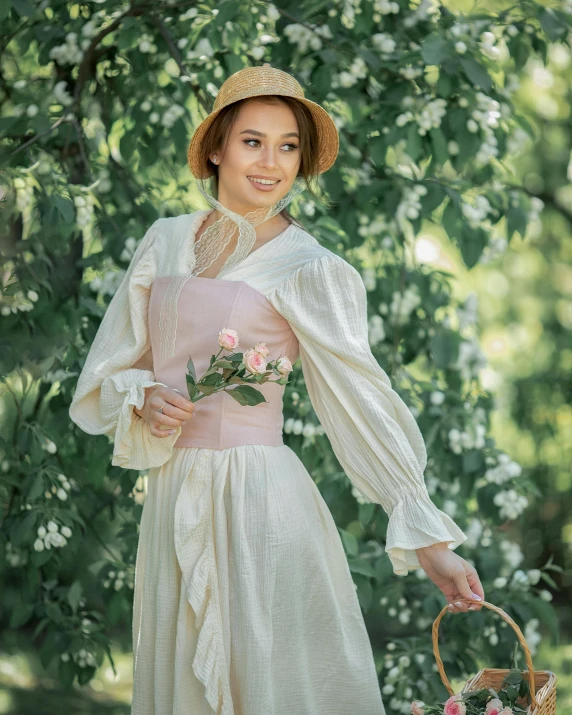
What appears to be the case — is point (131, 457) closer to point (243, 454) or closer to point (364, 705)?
point (243, 454)

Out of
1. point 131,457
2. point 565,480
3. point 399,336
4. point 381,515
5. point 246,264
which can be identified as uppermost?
point 246,264

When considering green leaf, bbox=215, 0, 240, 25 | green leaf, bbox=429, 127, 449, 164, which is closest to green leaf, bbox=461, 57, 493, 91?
green leaf, bbox=429, 127, 449, 164

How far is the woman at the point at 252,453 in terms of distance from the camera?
168cm

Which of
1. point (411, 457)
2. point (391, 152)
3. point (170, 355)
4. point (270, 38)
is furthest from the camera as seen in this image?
point (391, 152)

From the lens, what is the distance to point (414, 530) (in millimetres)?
1650

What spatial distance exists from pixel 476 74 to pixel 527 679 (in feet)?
4.89

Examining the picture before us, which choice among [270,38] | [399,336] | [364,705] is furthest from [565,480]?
[364,705]

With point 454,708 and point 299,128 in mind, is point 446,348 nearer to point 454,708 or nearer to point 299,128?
point 299,128

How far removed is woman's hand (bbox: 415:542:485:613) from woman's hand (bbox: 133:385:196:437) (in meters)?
0.44

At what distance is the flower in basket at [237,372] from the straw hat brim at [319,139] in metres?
0.47

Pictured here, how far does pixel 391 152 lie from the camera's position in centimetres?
302

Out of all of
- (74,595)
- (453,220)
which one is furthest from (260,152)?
(74,595)

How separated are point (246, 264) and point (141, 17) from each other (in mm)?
1325

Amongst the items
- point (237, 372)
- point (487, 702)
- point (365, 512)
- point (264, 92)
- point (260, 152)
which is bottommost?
point (365, 512)
